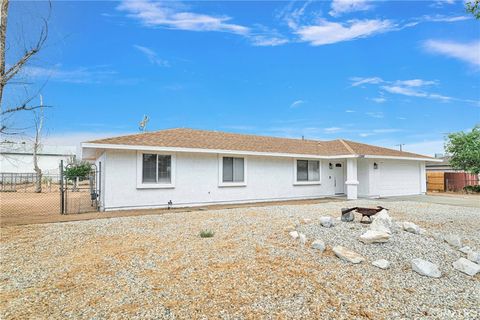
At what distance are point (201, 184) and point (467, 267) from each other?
10404 mm

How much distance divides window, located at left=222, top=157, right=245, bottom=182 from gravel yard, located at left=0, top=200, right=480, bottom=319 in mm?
6815

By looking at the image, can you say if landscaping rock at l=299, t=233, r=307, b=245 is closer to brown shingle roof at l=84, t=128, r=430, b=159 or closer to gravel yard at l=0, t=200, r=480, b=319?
gravel yard at l=0, t=200, r=480, b=319

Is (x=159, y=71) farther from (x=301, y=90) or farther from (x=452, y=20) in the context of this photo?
(x=452, y=20)

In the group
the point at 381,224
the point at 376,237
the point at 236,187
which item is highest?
the point at 236,187

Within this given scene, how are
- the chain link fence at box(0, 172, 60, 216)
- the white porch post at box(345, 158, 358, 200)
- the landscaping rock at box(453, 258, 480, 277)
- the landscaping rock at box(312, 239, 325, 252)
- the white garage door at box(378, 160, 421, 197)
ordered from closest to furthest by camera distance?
the landscaping rock at box(453, 258, 480, 277) → the landscaping rock at box(312, 239, 325, 252) → the chain link fence at box(0, 172, 60, 216) → the white porch post at box(345, 158, 358, 200) → the white garage door at box(378, 160, 421, 197)

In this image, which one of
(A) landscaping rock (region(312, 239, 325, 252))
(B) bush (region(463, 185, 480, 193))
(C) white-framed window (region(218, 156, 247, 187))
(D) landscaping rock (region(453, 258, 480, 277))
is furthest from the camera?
(B) bush (region(463, 185, 480, 193))

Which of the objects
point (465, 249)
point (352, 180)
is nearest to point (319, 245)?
point (465, 249)

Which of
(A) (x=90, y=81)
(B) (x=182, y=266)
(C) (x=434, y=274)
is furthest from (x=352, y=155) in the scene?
(A) (x=90, y=81)

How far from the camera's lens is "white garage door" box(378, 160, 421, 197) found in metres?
18.6

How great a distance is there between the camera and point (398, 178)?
19.5m

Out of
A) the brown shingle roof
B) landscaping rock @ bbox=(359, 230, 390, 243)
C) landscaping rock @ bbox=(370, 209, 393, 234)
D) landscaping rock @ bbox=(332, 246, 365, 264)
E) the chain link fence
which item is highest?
the brown shingle roof

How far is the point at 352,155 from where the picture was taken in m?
16.2

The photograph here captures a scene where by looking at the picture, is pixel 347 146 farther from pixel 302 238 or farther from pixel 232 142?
pixel 302 238

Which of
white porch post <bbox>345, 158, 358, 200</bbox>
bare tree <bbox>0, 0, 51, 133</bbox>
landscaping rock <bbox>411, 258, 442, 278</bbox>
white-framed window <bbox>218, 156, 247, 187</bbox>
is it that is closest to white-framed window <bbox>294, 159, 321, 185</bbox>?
white porch post <bbox>345, 158, 358, 200</bbox>
